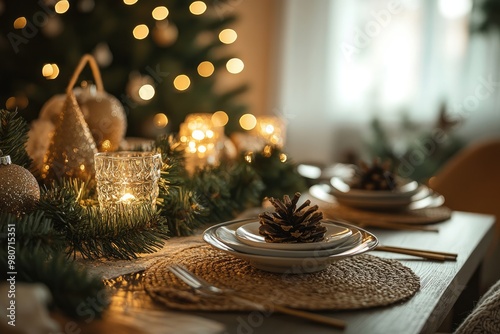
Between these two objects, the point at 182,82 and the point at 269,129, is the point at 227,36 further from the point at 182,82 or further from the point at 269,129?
the point at 269,129

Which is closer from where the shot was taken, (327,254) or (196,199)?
(327,254)

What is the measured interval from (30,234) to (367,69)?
3.06 metres

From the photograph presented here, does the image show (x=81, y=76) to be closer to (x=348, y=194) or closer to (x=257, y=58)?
(x=348, y=194)

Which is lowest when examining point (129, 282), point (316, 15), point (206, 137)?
point (129, 282)

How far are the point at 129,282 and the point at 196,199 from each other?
307 millimetres

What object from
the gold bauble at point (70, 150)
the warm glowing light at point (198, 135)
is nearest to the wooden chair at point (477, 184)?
the warm glowing light at point (198, 135)

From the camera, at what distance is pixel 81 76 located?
7.89 feet

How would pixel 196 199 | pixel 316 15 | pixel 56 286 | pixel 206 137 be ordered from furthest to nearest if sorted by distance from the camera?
1. pixel 316 15
2. pixel 206 137
3. pixel 196 199
4. pixel 56 286

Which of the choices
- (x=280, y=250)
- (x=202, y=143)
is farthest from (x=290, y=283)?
(x=202, y=143)

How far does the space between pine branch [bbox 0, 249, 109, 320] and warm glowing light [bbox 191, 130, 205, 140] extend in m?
0.82

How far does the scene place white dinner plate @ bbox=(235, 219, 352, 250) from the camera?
2.81 feet

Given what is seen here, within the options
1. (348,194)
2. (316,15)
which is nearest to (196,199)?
(348,194)

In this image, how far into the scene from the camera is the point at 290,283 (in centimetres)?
84

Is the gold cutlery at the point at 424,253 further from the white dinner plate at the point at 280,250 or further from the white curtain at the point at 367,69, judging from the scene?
the white curtain at the point at 367,69
